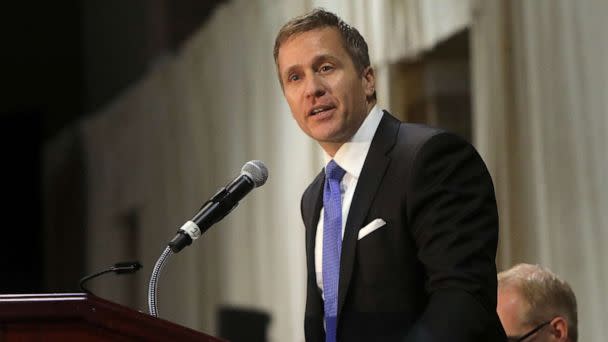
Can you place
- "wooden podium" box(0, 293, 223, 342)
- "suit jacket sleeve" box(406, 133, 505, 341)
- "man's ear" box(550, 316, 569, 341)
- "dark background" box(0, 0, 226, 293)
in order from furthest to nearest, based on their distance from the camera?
"dark background" box(0, 0, 226, 293) < "man's ear" box(550, 316, 569, 341) < "suit jacket sleeve" box(406, 133, 505, 341) < "wooden podium" box(0, 293, 223, 342)

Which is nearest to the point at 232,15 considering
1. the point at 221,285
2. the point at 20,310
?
the point at 221,285

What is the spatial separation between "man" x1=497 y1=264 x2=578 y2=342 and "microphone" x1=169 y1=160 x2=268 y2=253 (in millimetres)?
923

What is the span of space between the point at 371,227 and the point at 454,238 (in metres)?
0.17

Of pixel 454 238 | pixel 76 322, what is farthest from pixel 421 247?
pixel 76 322

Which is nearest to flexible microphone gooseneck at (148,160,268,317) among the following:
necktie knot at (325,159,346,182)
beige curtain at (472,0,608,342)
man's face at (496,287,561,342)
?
necktie knot at (325,159,346,182)

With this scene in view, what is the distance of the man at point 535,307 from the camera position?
9.33ft

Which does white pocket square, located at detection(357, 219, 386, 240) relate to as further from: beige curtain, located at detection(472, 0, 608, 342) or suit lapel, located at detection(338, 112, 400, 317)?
beige curtain, located at detection(472, 0, 608, 342)

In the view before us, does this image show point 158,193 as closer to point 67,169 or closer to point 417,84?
point 67,169

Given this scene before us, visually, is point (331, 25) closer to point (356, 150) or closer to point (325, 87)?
point (325, 87)

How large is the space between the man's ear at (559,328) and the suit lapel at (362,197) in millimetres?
923

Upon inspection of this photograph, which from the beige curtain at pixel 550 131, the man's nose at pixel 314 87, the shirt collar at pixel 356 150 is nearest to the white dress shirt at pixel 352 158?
the shirt collar at pixel 356 150

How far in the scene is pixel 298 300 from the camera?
5.65m

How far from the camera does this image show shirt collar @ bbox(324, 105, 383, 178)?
7.08ft

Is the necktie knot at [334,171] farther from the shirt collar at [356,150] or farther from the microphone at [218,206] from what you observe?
the microphone at [218,206]
